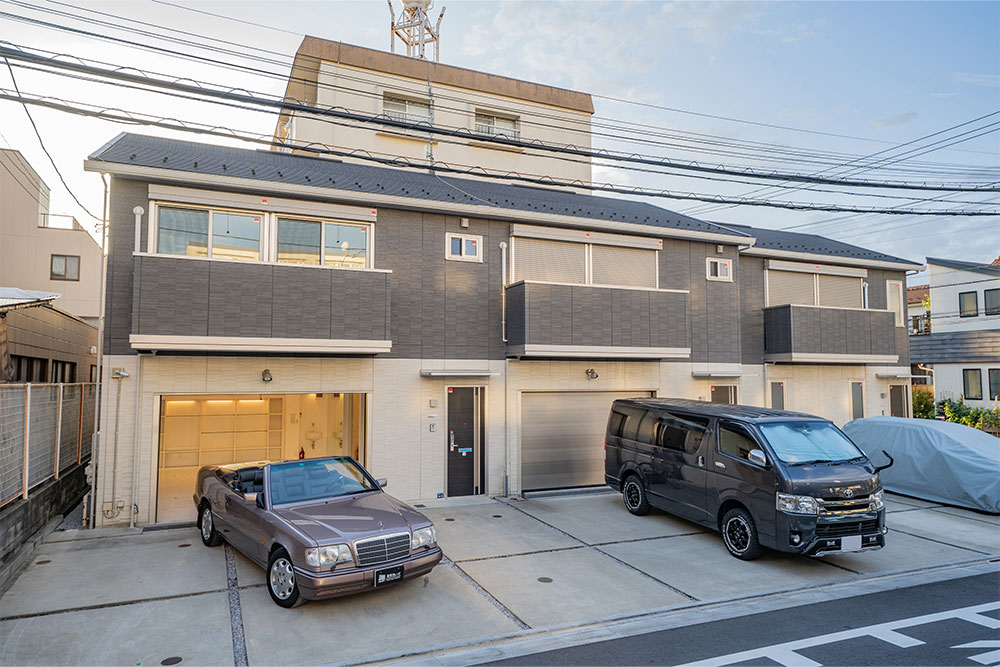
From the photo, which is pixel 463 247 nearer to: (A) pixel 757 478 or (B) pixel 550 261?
(B) pixel 550 261

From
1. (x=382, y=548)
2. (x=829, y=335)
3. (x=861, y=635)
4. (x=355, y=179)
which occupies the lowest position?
(x=861, y=635)

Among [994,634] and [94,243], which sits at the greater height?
[94,243]

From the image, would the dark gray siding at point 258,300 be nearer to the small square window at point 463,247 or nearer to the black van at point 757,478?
the small square window at point 463,247

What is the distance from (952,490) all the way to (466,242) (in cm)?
1080

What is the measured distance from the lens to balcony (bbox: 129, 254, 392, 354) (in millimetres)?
8992

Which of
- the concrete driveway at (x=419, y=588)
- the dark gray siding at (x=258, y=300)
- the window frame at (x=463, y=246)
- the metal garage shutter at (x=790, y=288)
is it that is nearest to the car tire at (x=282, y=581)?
the concrete driveway at (x=419, y=588)

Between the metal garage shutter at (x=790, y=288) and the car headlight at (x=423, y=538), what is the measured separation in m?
12.2

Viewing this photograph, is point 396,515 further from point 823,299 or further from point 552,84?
point 552,84

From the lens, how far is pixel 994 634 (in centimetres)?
581

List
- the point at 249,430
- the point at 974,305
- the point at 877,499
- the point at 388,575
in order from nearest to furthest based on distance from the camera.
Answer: the point at 388,575
the point at 877,499
the point at 249,430
the point at 974,305

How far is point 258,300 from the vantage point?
9586 millimetres

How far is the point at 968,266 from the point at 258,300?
1253 inches

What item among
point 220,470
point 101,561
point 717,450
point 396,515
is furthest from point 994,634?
point 101,561

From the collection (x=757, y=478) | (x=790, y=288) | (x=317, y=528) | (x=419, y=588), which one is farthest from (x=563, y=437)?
(x=790, y=288)
